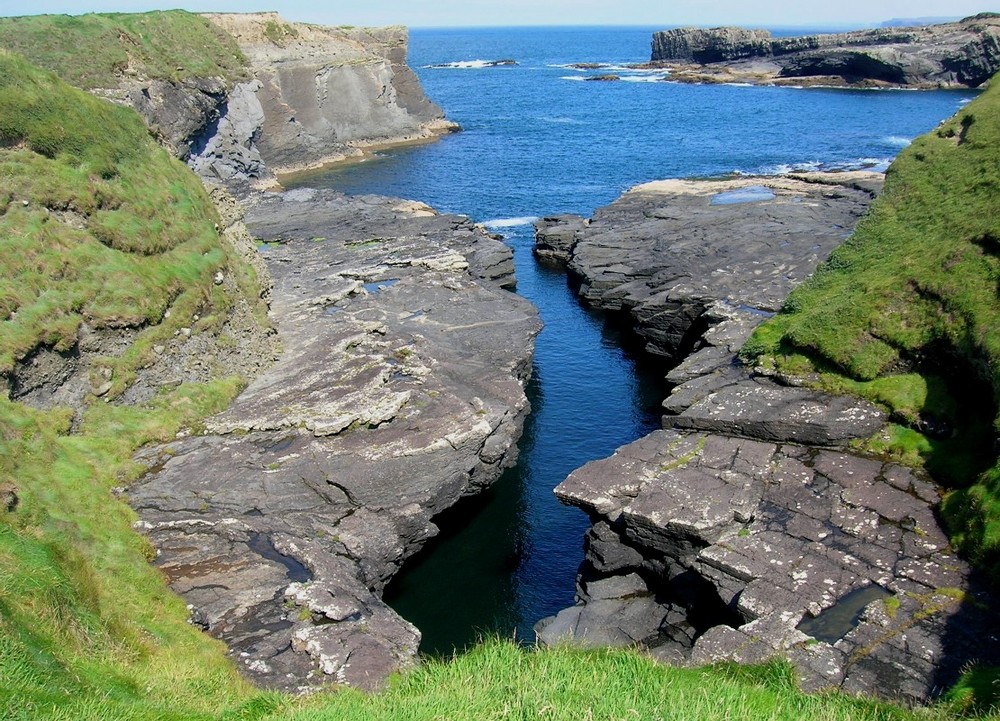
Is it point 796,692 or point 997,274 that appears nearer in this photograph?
point 796,692

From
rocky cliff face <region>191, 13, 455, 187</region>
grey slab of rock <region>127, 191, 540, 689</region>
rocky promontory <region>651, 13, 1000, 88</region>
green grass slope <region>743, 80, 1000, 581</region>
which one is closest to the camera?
grey slab of rock <region>127, 191, 540, 689</region>

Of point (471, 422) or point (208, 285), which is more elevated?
point (208, 285)

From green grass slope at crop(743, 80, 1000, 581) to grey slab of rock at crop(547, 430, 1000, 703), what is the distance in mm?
1609

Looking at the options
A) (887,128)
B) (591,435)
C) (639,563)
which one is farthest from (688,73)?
(639,563)

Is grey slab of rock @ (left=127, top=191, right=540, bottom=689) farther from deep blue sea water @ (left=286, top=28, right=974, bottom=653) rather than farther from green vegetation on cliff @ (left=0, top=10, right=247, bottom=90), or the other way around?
green vegetation on cliff @ (left=0, top=10, right=247, bottom=90)

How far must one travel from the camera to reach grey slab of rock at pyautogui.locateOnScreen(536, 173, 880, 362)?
5169 cm

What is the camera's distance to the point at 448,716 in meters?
15.0

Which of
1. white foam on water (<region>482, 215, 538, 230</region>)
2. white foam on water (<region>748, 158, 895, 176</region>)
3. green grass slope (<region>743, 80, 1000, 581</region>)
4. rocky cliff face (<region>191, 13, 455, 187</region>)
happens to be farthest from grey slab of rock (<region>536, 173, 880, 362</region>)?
rocky cliff face (<region>191, 13, 455, 187</region>)

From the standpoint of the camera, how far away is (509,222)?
82812 mm

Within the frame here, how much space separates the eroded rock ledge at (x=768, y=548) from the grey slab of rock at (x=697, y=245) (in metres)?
7.94

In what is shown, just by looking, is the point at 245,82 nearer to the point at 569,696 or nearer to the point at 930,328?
the point at 930,328

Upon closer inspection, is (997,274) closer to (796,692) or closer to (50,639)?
(796,692)

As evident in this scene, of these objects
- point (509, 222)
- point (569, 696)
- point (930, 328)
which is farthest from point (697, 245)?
point (569, 696)

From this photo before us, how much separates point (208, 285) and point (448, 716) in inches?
1144
